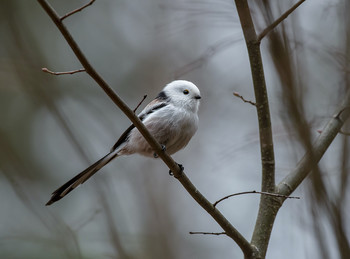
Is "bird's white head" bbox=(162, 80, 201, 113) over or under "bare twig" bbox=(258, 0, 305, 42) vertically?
under

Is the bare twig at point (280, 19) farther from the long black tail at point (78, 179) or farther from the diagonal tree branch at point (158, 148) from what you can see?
the long black tail at point (78, 179)

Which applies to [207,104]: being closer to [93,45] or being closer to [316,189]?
[93,45]

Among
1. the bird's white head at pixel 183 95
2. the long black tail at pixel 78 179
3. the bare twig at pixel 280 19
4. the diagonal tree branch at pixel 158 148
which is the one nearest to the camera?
the bare twig at pixel 280 19

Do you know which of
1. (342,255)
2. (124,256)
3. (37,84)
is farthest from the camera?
(37,84)

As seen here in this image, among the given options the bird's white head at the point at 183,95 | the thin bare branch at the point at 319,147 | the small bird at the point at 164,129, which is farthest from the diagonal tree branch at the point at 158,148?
the bird's white head at the point at 183,95

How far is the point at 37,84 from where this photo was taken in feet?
11.9

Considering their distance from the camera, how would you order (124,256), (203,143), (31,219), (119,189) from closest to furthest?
(124,256) → (31,219) → (119,189) → (203,143)

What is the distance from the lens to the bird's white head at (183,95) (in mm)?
3588

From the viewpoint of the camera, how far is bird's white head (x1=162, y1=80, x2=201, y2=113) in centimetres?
359

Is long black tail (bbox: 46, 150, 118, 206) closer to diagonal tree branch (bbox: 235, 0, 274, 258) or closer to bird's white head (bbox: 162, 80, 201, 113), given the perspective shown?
bird's white head (bbox: 162, 80, 201, 113)

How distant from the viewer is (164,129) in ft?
11.1

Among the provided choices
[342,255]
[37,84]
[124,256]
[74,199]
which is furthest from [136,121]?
[74,199]

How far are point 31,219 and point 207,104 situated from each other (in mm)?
3277

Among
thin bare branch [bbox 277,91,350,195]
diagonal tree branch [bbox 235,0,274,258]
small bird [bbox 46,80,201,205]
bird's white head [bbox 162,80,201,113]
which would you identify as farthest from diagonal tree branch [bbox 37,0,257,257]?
bird's white head [bbox 162,80,201,113]
